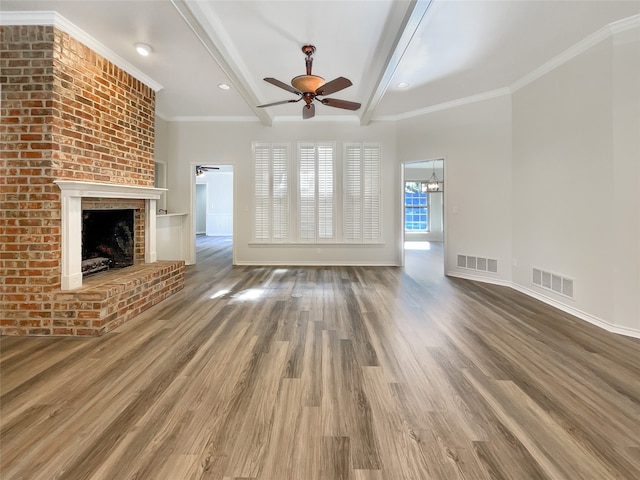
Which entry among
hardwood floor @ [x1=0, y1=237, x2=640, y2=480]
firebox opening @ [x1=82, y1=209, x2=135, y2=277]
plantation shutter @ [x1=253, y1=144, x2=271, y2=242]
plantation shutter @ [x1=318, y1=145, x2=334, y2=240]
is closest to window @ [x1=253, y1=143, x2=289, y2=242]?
plantation shutter @ [x1=253, y1=144, x2=271, y2=242]

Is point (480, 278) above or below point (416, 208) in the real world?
below

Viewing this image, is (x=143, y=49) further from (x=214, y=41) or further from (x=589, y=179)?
(x=589, y=179)

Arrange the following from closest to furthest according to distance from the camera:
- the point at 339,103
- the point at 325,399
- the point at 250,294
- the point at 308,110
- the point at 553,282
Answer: the point at 325,399
the point at 553,282
the point at 339,103
the point at 308,110
the point at 250,294

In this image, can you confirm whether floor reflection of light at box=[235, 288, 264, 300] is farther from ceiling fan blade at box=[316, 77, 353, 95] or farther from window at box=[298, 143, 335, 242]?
ceiling fan blade at box=[316, 77, 353, 95]

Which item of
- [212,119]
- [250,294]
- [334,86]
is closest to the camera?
[334,86]

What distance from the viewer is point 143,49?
3.47m

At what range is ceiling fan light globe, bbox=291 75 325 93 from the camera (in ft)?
11.2

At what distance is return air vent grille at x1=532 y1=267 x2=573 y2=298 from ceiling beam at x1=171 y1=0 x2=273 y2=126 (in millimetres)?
4693

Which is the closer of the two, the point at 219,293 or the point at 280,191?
the point at 219,293

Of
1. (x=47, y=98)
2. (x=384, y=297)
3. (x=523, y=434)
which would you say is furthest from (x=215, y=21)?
(x=523, y=434)

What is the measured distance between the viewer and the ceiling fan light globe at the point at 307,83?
3.41 meters

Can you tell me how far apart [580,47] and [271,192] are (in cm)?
501

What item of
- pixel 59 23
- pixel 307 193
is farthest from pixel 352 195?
pixel 59 23

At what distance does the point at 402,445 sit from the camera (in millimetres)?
1513
